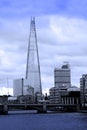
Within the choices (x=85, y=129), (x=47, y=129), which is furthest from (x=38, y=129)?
(x=85, y=129)

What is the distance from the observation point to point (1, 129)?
Result: 5763 inches

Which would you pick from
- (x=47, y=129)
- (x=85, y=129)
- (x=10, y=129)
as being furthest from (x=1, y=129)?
(x=85, y=129)

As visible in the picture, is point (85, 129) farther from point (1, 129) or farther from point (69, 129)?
point (1, 129)

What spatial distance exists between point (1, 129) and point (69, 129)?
20.2m

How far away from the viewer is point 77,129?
141000 mm

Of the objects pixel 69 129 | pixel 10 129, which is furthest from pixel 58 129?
pixel 10 129

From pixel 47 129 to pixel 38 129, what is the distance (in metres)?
2.66

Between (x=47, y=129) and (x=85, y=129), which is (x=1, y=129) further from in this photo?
(x=85, y=129)

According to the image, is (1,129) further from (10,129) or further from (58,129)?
(58,129)

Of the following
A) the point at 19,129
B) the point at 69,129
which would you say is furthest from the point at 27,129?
the point at 69,129

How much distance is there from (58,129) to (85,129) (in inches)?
293

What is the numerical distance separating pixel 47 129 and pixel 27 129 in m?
5.88

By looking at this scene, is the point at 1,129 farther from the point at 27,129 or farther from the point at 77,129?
the point at 77,129

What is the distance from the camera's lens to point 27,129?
144 m
